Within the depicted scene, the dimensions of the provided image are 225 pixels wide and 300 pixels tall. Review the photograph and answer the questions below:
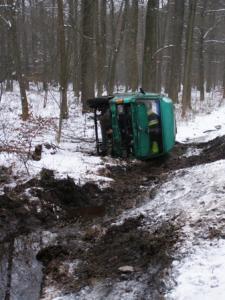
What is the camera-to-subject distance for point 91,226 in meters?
7.17

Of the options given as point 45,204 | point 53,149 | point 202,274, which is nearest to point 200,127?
point 53,149

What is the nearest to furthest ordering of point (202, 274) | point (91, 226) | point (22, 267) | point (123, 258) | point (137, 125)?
point (202, 274)
point (123, 258)
point (22, 267)
point (91, 226)
point (137, 125)

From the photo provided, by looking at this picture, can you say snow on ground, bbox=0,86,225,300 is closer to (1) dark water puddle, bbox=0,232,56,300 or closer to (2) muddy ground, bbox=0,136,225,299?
(2) muddy ground, bbox=0,136,225,299

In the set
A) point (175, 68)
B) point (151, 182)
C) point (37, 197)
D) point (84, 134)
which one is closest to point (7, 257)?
point (37, 197)

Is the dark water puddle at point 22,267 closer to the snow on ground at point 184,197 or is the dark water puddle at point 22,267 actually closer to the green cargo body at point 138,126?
the snow on ground at point 184,197

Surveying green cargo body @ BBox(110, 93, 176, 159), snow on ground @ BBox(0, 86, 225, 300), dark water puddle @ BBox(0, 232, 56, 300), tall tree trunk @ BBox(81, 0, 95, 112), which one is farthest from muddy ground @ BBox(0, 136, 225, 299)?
tall tree trunk @ BBox(81, 0, 95, 112)

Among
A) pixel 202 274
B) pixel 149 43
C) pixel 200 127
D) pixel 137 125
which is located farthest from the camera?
pixel 200 127

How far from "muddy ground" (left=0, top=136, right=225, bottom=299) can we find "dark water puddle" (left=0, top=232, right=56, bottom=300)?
115mm

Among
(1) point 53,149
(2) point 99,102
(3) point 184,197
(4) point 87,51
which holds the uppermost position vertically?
(4) point 87,51

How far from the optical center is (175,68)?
883 inches

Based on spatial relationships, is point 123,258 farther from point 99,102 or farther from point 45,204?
point 99,102

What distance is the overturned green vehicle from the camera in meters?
10.5

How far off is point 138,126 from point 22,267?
215 inches

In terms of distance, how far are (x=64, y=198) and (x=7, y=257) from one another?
2180 mm
